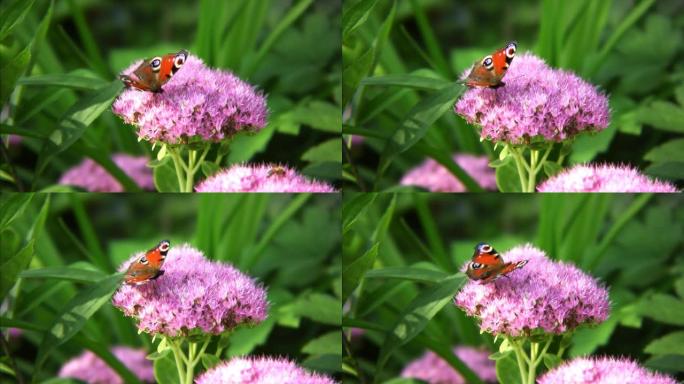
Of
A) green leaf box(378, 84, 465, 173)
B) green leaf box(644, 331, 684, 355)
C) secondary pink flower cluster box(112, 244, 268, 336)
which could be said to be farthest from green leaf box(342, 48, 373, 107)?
green leaf box(644, 331, 684, 355)

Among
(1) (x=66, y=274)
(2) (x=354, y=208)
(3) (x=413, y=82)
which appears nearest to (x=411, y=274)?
(2) (x=354, y=208)

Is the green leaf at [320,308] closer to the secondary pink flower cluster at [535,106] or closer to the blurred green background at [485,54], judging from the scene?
the blurred green background at [485,54]

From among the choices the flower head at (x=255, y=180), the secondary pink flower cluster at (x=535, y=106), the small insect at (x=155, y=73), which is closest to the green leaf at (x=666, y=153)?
the secondary pink flower cluster at (x=535, y=106)

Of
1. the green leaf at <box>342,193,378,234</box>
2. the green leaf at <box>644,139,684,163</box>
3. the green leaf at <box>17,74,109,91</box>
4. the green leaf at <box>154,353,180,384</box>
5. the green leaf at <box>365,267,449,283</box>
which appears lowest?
the green leaf at <box>154,353,180,384</box>

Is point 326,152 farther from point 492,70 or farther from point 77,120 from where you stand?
point 77,120

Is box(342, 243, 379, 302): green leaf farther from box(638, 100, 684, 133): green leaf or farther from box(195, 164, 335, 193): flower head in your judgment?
box(638, 100, 684, 133): green leaf
